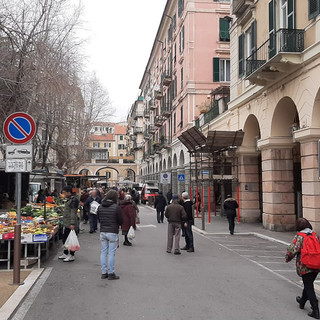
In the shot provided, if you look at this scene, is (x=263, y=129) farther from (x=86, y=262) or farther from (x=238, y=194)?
(x=86, y=262)

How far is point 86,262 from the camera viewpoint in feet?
31.7

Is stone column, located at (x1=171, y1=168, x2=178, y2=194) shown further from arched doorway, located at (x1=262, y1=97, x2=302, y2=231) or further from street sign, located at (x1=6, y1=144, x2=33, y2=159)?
street sign, located at (x1=6, y1=144, x2=33, y2=159)

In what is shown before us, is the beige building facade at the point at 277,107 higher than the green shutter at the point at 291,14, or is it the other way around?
the green shutter at the point at 291,14

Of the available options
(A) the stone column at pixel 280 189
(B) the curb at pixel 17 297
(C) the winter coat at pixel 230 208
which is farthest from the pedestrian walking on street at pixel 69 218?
(A) the stone column at pixel 280 189

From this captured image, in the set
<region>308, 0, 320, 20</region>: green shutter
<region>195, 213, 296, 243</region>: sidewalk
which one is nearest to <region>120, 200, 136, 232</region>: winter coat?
<region>195, 213, 296, 243</region>: sidewalk

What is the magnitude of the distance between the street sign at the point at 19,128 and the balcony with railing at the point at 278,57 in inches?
341

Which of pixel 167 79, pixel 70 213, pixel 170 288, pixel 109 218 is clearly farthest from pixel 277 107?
pixel 167 79

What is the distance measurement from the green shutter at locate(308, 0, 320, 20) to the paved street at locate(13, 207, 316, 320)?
7.34 m

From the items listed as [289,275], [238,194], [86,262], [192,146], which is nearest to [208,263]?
[289,275]

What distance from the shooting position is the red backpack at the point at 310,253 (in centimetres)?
573

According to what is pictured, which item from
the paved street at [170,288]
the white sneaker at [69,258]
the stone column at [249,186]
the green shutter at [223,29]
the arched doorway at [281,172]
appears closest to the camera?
the paved street at [170,288]

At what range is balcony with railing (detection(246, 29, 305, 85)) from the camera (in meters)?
13.1

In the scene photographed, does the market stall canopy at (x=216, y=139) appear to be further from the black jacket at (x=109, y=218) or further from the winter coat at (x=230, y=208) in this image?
the black jacket at (x=109, y=218)

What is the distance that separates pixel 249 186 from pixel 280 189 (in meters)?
3.64
